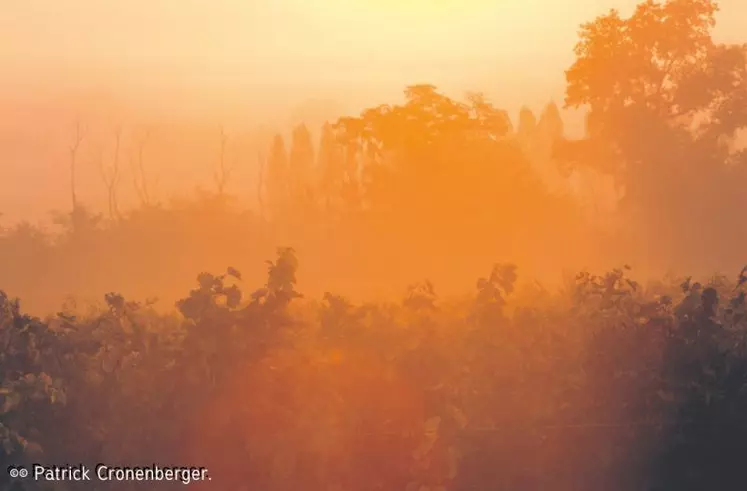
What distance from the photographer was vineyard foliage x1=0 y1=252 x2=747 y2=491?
4.18 metres

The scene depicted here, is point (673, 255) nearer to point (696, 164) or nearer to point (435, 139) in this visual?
point (696, 164)

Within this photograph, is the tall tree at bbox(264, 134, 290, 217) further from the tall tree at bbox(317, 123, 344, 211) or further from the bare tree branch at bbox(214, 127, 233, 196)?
the tall tree at bbox(317, 123, 344, 211)

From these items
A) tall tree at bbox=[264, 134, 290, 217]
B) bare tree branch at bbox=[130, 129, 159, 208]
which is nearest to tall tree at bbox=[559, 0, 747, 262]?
tall tree at bbox=[264, 134, 290, 217]

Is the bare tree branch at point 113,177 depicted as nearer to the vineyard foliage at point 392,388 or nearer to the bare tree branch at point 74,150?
the bare tree branch at point 74,150

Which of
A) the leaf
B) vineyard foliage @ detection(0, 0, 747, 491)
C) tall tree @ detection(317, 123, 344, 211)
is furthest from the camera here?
tall tree @ detection(317, 123, 344, 211)

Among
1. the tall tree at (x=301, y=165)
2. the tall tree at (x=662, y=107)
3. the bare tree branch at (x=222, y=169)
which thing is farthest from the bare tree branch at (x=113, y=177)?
the tall tree at (x=662, y=107)

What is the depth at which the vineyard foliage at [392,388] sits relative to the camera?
4.18 meters

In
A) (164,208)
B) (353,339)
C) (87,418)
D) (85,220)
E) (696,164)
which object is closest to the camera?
(87,418)

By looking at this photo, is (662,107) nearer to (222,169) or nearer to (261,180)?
(261,180)

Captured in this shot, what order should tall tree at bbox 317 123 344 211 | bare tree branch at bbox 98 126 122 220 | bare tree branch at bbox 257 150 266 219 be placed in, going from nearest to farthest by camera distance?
bare tree branch at bbox 98 126 122 220 < tall tree at bbox 317 123 344 211 < bare tree branch at bbox 257 150 266 219

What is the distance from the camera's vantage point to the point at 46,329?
13.9ft

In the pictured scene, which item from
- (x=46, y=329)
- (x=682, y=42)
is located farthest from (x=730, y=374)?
(x=682, y=42)

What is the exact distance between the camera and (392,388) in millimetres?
4461

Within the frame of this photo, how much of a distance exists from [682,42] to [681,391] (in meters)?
14.2
